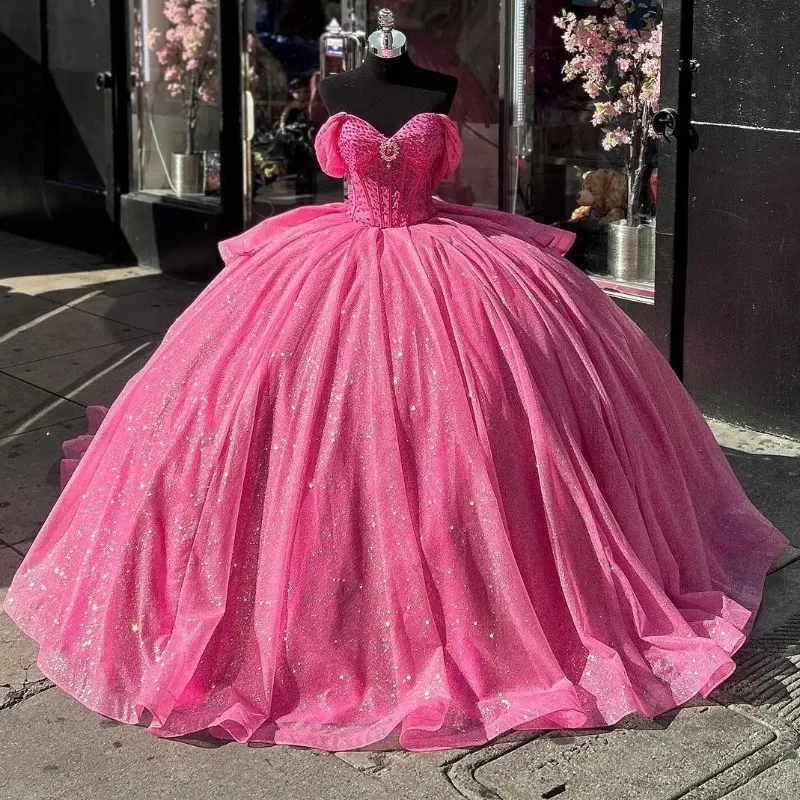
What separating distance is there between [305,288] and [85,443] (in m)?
1.84

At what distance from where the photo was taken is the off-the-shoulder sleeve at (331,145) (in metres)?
3.77

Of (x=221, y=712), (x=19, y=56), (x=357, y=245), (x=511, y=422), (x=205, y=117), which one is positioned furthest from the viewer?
(x=19, y=56)

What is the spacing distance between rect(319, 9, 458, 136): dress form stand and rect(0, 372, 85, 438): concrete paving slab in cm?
262

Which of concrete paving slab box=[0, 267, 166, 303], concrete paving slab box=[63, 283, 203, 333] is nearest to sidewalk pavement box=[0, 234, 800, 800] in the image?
concrete paving slab box=[63, 283, 203, 333]

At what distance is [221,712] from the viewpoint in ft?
10.2

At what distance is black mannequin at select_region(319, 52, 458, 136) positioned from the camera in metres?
3.77

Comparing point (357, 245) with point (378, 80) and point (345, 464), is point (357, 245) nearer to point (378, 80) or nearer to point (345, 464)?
point (378, 80)

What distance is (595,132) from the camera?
627cm

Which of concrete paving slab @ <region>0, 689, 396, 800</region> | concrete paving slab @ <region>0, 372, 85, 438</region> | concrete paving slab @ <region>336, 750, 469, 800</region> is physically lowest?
concrete paving slab @ <region>0, 689, 396, 800</region>

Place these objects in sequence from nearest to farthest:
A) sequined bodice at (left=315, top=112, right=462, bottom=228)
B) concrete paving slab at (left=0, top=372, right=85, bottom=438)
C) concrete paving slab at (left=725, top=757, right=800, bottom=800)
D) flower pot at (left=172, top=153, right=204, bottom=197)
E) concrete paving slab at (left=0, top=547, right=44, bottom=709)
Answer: concrete paving slab at (left=725, top=757, right=800, bottom=800)
concrete paving slab at (left=0, top=547, right=44, bottom=709)
sequined bodice at (left=315, top=112, right=462, bottom=228)
concrete paving slab at (left=0, top=372, right=85, bottom=438)
flower pot at (left=172, top=153, right=204, bottom=197)

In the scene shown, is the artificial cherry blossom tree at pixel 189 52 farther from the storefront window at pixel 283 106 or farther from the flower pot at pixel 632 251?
the flower pot at pixel 632 251

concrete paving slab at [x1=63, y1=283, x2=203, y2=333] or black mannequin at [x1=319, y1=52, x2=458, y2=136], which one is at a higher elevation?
black mannequin at [x1=319, y1=52, x2=458, y2=136]

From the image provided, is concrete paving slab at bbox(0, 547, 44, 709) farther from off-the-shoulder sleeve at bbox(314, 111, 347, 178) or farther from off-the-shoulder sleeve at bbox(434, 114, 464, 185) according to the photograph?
off-the-shoulder sleeve at bbox(434, 114, 464, 185)

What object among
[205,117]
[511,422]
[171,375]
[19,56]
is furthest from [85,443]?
[19,56]
